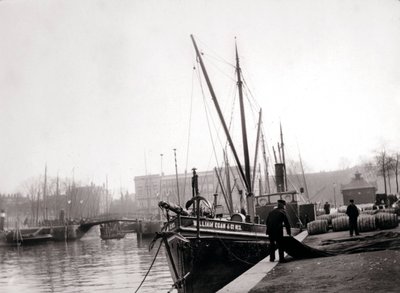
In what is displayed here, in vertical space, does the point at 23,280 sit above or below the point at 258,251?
below

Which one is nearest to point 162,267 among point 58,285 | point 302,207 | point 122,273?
point 122,273

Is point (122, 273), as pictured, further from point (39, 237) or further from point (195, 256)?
point (39, 237)

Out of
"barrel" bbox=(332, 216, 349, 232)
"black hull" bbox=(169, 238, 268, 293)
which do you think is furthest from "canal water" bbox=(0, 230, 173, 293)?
"barrel" bbox=(332, 216, 349, 232)

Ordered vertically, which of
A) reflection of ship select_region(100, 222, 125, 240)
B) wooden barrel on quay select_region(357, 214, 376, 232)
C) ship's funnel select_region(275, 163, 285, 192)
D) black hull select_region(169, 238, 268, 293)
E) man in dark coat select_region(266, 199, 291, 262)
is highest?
ship's funnel select_region(275, 163, 285, 192)

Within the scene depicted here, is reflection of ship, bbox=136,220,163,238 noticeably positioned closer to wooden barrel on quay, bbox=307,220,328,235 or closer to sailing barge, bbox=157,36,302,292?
wooden barrel on quay, bbox=307,220,328,235

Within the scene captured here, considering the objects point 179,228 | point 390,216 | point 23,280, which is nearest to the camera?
point 179,228

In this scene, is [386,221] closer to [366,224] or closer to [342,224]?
[366,224]

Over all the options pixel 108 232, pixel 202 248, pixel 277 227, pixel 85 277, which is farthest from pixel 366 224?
pixel 108 232

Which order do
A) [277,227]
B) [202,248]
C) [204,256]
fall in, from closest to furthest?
1. [277,227]
2. [202,248]
3. [204,256]

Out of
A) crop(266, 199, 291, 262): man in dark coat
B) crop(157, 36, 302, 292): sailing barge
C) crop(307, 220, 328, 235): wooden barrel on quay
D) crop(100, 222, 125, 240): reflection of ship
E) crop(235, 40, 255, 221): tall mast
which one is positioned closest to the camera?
crop(266, 199, 291, 262): man in dark coat

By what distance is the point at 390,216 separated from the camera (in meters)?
18.3

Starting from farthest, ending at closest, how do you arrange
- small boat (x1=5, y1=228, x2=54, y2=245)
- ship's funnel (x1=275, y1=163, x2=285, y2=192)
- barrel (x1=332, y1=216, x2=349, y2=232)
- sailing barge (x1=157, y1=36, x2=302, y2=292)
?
1. small boat (x1=5, y1=228, x2=54, y2=245)
2. ship's funnel (x1=275, y1=163, x2=285, y2=192)
3. barrel (x1=332, y1=216, x2=349, y2=232)
4. sailing barge (x1=157, y1=36, x2=302, y2=292)

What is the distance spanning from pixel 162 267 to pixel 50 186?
103m

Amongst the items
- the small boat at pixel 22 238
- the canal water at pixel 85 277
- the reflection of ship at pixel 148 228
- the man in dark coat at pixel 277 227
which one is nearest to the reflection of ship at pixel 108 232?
the reflection of ship at pixel 148 228
